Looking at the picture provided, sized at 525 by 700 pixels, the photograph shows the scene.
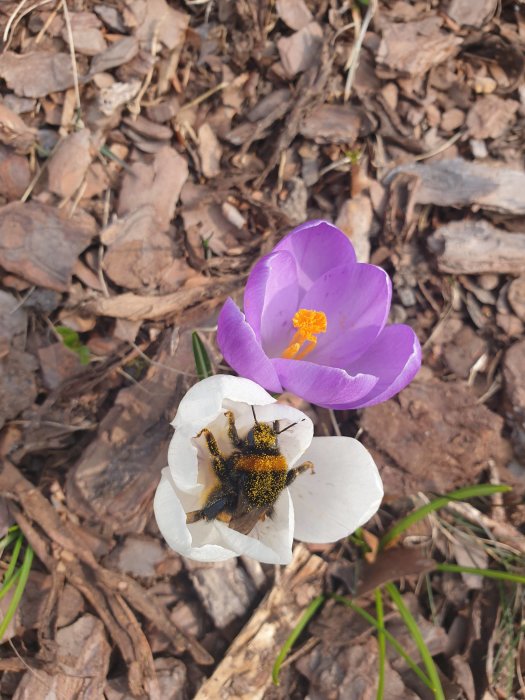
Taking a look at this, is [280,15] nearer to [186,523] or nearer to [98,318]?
[98,318]

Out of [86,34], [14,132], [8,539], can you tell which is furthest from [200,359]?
[86,34]

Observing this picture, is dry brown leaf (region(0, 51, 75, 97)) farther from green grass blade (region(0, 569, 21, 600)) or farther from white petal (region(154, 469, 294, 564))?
green grass blade (region(0, 569, 21, 600))

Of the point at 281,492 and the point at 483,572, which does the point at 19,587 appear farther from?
the point at 483,572

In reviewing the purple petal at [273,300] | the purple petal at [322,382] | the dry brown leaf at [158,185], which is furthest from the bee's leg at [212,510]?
the dry brown leaf at [158,185]

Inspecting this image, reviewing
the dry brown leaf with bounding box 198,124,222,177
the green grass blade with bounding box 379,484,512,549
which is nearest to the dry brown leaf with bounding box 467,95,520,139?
the dry brown leaf with bounding box 198,124,222,177

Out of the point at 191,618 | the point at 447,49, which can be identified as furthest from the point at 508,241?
the point at 191,618

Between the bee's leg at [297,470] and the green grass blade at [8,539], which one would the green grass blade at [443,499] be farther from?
the green grass blade at [8,539]
